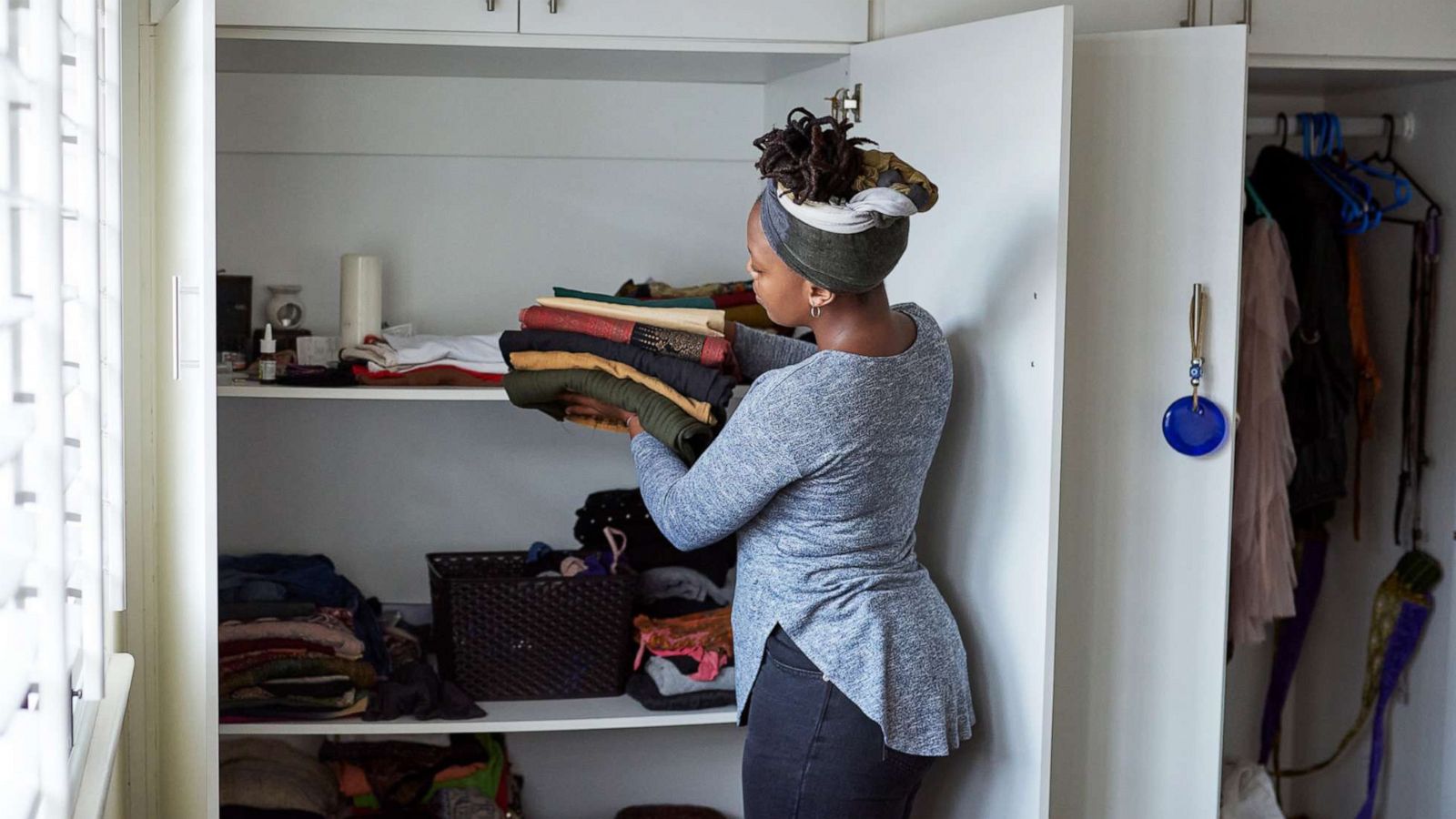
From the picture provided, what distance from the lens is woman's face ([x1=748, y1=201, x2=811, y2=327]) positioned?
167 centimetres

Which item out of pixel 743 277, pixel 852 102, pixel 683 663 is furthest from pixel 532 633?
pixel 852 102

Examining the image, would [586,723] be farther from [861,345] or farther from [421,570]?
[861,345]

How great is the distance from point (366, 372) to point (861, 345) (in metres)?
1.02

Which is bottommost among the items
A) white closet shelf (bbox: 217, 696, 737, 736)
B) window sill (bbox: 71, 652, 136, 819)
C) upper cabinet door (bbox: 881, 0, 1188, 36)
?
white closet shelf (bbox: 217, 696, 737, 736)

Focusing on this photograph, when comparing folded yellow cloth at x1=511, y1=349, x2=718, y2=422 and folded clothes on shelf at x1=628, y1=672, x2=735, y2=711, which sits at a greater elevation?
folded yellow cloth at x1=511, y1=349, x2=718, y2=422

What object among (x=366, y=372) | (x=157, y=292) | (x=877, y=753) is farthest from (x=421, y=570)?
(x=877, y=753)

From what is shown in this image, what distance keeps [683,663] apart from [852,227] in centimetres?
105

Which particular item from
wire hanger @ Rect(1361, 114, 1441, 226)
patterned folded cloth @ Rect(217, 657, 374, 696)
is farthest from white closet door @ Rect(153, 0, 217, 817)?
wire hanger @ Rect(1361, 114, 1441, 226)

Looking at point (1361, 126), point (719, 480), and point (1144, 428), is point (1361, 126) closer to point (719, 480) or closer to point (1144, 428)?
point (1144, 428)

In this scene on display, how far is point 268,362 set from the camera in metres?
2.27

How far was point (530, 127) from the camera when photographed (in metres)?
2.66

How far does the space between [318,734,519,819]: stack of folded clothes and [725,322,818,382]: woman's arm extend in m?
1.03

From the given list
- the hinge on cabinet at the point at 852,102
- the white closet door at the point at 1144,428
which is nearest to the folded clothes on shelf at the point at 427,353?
the hinge on cabinet at the point at 852,102

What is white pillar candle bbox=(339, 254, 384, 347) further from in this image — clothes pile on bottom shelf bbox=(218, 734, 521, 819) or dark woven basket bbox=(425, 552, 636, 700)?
clothes pile on bottom shelf bbox=(218, 734, 521, 819)
